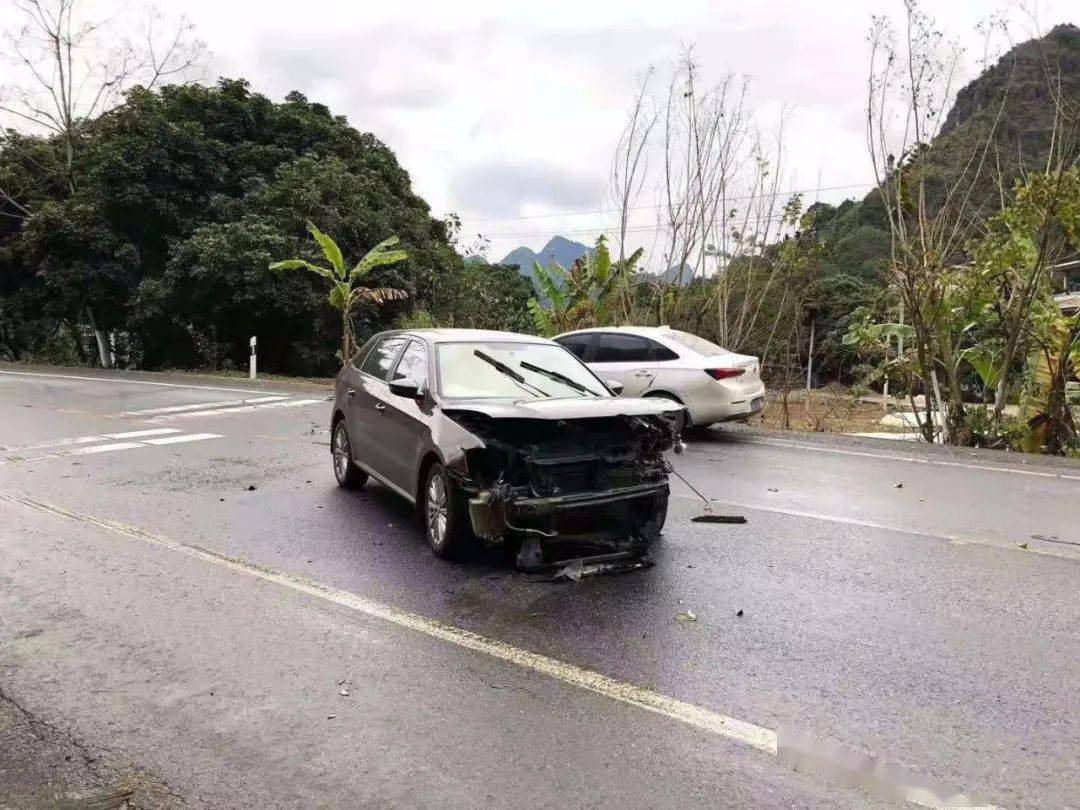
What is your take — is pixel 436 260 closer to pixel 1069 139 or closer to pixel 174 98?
pixel 174 98

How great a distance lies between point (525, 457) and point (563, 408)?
0.45m

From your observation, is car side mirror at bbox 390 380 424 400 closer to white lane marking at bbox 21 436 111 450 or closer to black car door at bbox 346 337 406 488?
black car door at bbox 346 337 406 488

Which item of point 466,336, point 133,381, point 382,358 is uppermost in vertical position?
point 466,336

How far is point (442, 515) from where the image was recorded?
5.88 metres

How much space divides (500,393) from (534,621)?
2184 millimetres

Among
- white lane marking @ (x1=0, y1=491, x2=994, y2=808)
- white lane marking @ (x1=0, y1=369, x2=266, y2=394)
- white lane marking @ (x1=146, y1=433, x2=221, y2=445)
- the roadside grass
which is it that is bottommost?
the roadside grass

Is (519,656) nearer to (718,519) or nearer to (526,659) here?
(526,659)

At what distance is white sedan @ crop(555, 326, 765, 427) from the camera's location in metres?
11.4

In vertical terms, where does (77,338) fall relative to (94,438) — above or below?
above

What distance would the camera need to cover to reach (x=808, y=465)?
33.0 feet

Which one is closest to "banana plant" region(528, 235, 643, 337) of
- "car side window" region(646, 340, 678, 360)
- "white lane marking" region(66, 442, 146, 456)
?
"car side window" region(646, 340, 678, 360)

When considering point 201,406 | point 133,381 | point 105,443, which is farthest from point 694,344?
point 133,381

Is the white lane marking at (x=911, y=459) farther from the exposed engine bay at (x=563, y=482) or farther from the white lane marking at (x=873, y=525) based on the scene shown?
the exposed engine bay at (x=563, y=482)

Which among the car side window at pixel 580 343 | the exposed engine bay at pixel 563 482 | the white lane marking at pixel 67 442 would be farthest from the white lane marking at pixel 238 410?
the exposed engine bay at pixel 563 482
